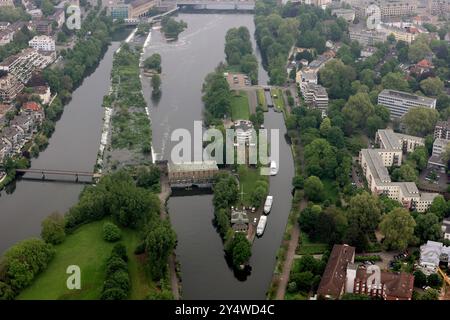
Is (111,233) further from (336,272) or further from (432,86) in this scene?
(432,86)

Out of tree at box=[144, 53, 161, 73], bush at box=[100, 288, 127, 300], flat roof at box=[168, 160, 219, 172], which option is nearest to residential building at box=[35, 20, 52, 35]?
tree at box=[144, 53, 161, 73]

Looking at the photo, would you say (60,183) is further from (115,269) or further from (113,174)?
(115,269)

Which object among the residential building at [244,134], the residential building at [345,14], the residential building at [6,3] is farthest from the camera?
the residential building at [6,3]

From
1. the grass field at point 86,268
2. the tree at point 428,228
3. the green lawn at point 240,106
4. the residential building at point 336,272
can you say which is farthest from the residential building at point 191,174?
the tree at point 428,228

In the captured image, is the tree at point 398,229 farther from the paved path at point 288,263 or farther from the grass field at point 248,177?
the grass field at point 248,177

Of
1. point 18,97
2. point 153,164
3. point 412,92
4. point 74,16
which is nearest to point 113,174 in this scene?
point 153,164

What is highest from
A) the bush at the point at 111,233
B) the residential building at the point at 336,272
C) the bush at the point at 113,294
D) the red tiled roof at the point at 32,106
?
the bush at the point at 113,294
